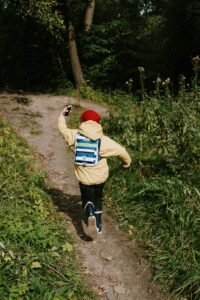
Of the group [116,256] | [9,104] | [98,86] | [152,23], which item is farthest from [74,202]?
[152,23]

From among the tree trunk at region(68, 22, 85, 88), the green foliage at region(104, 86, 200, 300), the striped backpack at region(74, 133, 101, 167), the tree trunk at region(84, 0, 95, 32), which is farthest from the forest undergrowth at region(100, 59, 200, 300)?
the tree trunk at region(84, 0, 95, 32)

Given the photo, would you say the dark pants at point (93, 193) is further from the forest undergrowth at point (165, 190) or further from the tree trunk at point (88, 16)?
the tree trunk at point (88, 16)

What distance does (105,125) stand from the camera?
1176cm

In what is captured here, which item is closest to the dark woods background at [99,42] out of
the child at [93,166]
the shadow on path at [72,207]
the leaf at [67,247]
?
the shadow on path at [72,207]

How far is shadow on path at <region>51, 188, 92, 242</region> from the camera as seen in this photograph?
268 inches

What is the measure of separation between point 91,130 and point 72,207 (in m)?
1.98

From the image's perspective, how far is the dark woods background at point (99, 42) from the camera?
1619 cm

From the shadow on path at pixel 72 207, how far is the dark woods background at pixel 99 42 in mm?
8615

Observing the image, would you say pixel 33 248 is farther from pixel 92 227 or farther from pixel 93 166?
pixel 93 166

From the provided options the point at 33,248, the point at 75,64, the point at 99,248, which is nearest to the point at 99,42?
the point at 75,64

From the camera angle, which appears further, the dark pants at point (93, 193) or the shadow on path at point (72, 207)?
the shadow on path at point (72, 207)

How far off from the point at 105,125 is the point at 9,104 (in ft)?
16.1

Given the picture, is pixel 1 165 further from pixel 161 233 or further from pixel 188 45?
pixel 188 45

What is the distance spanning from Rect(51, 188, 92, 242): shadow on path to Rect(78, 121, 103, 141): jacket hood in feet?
4.72
